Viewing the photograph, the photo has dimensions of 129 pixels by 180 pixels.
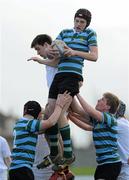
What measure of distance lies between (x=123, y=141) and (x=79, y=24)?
2.00 m

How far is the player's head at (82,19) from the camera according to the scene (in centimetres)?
1120

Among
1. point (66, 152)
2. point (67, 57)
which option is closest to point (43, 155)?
point (66, 152)

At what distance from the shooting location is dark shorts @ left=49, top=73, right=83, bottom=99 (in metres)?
11.2

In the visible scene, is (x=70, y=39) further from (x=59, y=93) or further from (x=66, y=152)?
(x=66, y=152)

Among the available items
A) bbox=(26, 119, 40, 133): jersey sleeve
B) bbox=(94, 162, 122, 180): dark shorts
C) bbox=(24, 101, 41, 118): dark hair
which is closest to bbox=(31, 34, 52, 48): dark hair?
bbox=(24, 101, 41, 118): dark hair

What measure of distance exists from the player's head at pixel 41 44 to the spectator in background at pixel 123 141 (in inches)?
53.1

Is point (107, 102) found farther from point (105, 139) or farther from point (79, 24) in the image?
point (79, 24)

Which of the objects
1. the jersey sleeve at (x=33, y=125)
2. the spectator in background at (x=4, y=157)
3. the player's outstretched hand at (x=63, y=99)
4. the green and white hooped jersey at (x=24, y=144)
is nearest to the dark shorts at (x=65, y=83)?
the player's outstretched hand at (x=63, y=99)

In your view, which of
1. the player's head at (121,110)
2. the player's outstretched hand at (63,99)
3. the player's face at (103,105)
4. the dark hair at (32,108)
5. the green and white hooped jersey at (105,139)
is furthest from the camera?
Answer: the player's head at (121,110)

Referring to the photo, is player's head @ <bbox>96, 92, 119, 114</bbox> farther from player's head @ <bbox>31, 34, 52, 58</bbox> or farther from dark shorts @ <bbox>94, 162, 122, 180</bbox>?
player's head @ <bbox>31, 34, 52, 58</bbox>

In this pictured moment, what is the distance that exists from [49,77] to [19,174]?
1.40 meters

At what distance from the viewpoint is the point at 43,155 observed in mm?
12688

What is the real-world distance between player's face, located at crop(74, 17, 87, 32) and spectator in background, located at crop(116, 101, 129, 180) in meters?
1.43

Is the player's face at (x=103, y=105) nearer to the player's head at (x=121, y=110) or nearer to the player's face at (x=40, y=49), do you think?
the player's head at (x=121, y=110)
